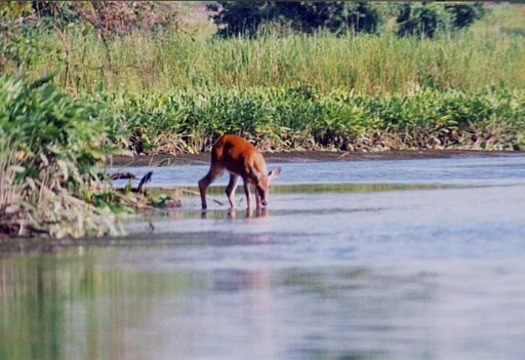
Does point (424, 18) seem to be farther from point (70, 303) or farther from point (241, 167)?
point (70, 303)

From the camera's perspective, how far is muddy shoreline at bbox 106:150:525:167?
24719 mm

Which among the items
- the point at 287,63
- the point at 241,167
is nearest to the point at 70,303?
the point at 241,167

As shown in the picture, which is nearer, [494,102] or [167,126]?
[167,126]

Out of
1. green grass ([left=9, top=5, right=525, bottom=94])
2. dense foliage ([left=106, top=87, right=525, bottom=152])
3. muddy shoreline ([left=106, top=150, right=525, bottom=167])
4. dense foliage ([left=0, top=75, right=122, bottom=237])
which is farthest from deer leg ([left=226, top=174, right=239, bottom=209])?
green grass ([left=9, top=5, right=525, bottom=94])

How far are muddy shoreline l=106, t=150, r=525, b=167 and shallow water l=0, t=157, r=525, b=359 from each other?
557cm

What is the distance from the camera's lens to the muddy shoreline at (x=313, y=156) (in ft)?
81.1

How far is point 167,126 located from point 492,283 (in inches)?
542

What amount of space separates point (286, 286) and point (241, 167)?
238 inches

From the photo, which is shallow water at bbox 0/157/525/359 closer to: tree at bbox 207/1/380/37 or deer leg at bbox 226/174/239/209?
deer leg at bbox 226/174/239/209

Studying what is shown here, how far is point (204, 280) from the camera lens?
12617 millimetres

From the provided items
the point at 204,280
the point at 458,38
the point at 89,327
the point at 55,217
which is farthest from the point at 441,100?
the point at 89,327

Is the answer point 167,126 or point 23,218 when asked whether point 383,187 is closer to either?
point 167,126

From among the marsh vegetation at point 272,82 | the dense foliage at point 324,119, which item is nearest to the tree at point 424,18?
the marsh vegetation at point 272,82

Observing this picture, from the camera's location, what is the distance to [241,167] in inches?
717
